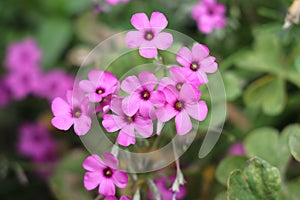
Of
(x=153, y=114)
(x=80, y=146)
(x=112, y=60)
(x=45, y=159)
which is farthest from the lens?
(x=45, y=159)

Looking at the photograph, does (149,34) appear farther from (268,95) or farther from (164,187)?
(268,95)

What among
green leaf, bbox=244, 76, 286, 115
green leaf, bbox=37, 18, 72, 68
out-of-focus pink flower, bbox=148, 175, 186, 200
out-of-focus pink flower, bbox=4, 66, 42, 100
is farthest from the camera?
green leaf, bbox=37, 18, 72, 68

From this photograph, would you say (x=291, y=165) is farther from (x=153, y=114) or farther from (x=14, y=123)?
(x=14, y=123)

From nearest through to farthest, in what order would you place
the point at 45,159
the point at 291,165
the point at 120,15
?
the point at 291,165 → the point at 45,159 → the point at 120,15

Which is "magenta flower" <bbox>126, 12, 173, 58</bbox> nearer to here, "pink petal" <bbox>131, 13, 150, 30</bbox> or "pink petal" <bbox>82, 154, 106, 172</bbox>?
"pink petal" <bbox>131, 13, 150, 30</bbox>

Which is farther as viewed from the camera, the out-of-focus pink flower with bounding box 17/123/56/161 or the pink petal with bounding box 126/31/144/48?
the out-of-focus pink flower with bounding box 17/123/56/161

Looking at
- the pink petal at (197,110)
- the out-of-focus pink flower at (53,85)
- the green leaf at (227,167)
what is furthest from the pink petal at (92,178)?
the out-of-focus pink flower at (53,85)

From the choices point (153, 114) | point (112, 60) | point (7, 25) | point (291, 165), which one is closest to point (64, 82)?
point (7, 25)

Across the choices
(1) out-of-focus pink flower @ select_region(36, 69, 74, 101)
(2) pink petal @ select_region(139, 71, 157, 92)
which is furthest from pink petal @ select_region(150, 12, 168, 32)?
(1) out-of-focus pink flower @ select_region(36, 69, 74, 101)

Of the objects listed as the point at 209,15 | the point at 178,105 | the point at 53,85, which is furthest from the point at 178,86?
the point at 53,85
